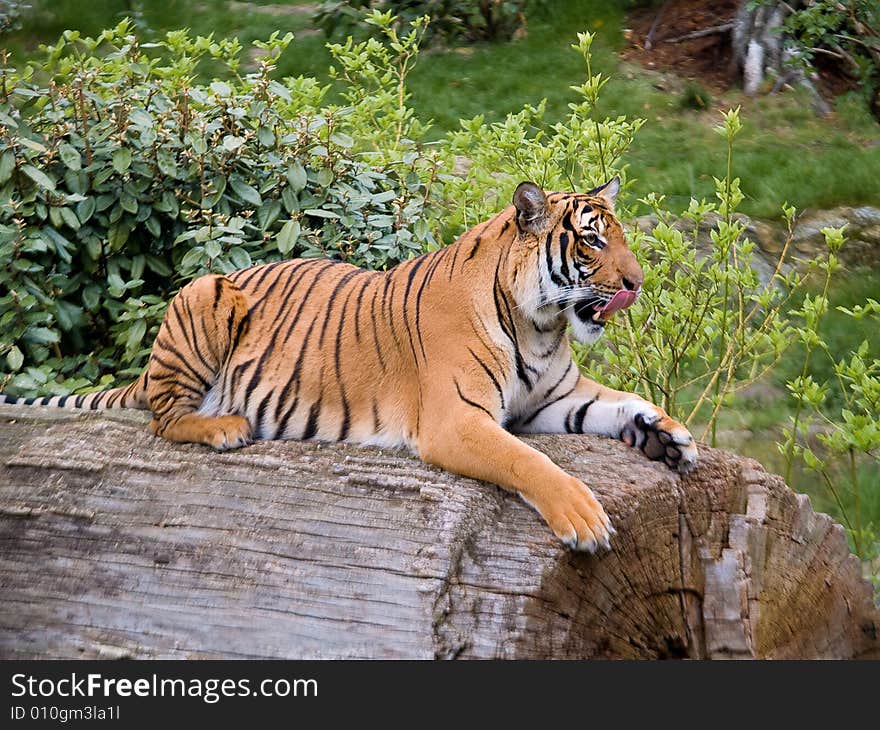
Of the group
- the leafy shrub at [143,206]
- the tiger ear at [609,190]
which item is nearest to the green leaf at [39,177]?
the leafy shrub at [143,206]

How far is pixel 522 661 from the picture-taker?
2992 mm

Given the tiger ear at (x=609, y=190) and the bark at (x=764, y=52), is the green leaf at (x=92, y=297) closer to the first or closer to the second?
the tiger ear at (x=609, y=190)

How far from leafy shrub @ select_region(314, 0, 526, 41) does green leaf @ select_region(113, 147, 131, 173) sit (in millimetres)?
6347

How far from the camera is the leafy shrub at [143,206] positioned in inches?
217

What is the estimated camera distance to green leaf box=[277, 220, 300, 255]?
545 cm

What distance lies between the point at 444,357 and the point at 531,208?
0.57 metres

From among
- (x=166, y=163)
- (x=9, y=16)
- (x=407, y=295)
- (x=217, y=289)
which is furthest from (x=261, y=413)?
(x=9, y=16)

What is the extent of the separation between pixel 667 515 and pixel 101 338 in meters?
3.60

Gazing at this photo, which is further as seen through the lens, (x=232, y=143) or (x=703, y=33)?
(x=703, y=33)

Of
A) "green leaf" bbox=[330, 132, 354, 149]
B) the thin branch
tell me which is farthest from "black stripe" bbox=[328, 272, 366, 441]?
the thin branch

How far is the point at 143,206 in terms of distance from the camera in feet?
18.8

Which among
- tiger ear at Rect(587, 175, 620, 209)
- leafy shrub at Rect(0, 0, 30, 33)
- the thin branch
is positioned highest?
tiger ear at Rect(587, 175, 620, 209)

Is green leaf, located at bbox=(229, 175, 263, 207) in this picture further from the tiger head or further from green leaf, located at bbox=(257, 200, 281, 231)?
the tiger head

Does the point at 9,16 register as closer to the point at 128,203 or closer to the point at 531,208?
the point at 128,203
